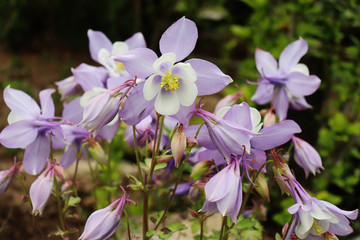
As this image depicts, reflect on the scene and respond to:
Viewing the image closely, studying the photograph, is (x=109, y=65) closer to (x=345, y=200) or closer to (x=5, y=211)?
(x=5, y=211)

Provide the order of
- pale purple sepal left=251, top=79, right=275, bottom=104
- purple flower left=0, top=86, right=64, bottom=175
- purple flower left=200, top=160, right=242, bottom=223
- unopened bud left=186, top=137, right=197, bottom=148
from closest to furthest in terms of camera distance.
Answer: purple flower left=200, top=160, right=242, bottom=223 < unopened bud left=186, top=137, right=197, bottom=148 < purple flower left=0, top=86, right=64, bottom=175 < pale purple sepal left=251, top=79, right=275, bottom=104

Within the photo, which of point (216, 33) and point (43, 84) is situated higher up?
point (43, 84)

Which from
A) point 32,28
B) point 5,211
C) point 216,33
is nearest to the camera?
point 5,211

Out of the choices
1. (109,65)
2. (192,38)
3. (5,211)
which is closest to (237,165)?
(192,38)

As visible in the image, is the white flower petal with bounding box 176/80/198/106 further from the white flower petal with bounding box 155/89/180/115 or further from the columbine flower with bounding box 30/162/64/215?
the columbine flower with bounding box 30/162/64/215

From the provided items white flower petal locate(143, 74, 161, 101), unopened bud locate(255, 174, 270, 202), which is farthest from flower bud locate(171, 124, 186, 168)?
unopened bud locate(255, 174, 270, 202)

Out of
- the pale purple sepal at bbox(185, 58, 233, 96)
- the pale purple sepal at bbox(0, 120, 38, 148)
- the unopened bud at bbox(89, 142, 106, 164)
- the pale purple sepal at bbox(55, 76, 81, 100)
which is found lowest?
the unopened bud at bbox(89, 142, 106, 164)
